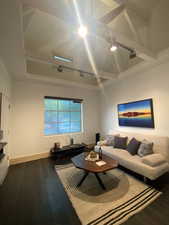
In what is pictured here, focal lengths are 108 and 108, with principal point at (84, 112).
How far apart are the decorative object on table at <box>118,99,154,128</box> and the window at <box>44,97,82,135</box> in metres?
1.86

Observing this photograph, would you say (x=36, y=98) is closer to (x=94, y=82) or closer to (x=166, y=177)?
(x=94, y=82)

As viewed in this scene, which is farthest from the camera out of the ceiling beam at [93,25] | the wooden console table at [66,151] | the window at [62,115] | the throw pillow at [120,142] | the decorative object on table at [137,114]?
the window at [62,115]

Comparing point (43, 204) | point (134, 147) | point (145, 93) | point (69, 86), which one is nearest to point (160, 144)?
point (134, 147)

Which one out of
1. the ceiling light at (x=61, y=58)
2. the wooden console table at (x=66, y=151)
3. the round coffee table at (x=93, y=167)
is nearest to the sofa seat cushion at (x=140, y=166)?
the round coffee table at (x=93, y=167)

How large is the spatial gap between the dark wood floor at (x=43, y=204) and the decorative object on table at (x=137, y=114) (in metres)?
1.47

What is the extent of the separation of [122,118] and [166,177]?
212 centimetres

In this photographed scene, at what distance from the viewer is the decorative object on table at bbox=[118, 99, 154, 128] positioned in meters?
3.27

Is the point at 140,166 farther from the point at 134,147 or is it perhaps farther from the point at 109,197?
the point at 109,197

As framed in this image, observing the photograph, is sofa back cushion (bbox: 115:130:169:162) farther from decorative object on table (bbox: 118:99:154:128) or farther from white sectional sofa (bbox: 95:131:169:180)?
decorative object on table (bbox: 118:99:154:128)

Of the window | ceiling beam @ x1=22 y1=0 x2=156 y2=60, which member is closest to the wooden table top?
the window

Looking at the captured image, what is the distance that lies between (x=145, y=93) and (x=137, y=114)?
0.71m

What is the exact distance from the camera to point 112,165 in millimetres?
2184

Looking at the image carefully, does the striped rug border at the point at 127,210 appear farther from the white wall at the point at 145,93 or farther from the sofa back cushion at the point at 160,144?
the white wall at the point at 145,93

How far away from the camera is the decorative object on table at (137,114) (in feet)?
10.7
